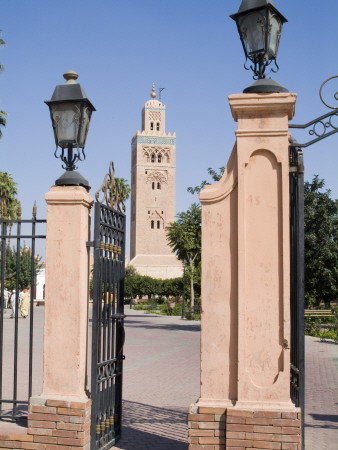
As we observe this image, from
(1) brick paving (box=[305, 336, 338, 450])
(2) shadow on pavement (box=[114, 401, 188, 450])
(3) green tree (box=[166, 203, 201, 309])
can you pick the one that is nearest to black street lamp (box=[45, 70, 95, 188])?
(2) shadow on pavement (box=[114, 401, 188, 450])

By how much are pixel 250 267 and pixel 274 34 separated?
2301mm

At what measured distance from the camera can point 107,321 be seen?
6.38 meters

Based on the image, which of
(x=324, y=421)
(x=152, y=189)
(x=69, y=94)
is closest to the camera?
(x=69, y=94)

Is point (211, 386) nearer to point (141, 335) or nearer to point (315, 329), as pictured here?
point (141, 335)

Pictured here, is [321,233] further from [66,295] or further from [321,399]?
[66,295]

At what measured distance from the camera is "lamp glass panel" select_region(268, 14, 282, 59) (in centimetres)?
568

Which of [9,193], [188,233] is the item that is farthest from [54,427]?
[9,193]

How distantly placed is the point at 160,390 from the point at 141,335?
1184 centimetres

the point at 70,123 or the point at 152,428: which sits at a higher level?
A: the point at 70,123

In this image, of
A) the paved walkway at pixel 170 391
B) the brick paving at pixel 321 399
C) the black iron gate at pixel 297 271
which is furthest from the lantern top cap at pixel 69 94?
the brick paving at pixel 321 399

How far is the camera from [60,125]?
20.6 feet

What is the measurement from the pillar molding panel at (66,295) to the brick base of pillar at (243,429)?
1.22 metres

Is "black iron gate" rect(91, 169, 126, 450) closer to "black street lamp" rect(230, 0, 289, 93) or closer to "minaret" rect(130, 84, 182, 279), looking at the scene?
"black street lamp" rect(230, 0, 289, 93)

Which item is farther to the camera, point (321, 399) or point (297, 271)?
point (321, 399)
